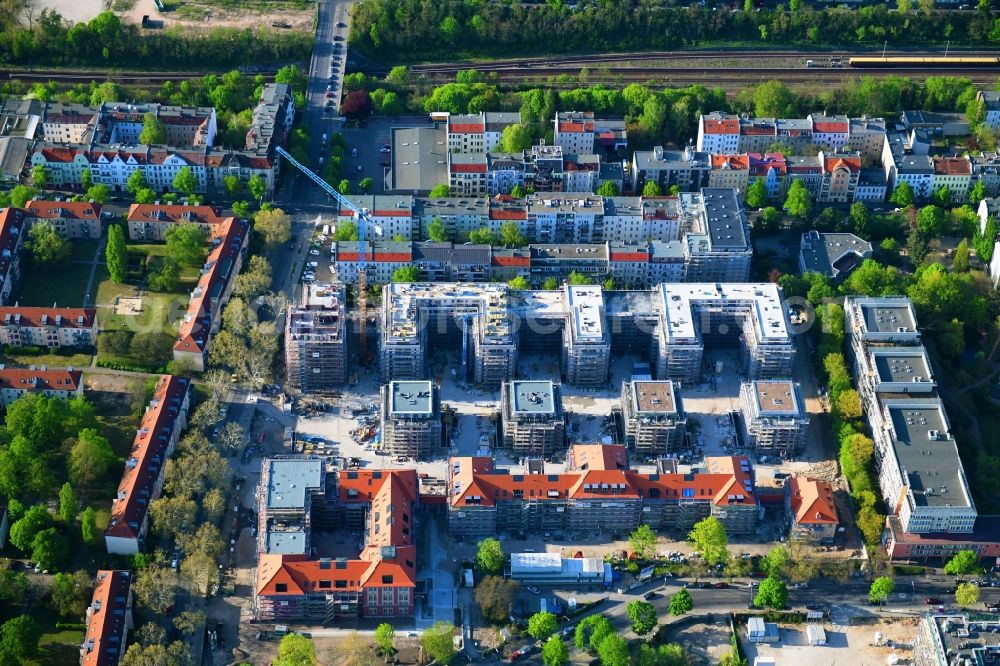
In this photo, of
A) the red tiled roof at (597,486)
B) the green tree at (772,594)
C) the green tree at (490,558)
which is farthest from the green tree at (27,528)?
the green tree at (772,594)

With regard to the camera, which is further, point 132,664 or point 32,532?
point 32,532

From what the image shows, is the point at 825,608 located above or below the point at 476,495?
below

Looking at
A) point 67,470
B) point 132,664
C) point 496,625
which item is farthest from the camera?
point 67,470

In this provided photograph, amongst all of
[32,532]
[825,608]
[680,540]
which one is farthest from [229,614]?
[825,608]

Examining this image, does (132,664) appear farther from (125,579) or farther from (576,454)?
(576,454)

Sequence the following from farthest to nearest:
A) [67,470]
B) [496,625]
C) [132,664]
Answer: [67,470], [496,625], [132,664]

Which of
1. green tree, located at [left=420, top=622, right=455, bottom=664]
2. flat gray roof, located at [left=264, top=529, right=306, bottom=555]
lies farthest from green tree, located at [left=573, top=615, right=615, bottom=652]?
flat gray roof, located at [left=264, top=529, right=306, bottom=555]

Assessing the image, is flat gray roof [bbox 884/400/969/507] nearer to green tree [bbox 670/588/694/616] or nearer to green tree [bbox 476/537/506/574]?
green tree [bbox 670/588/694/616]
